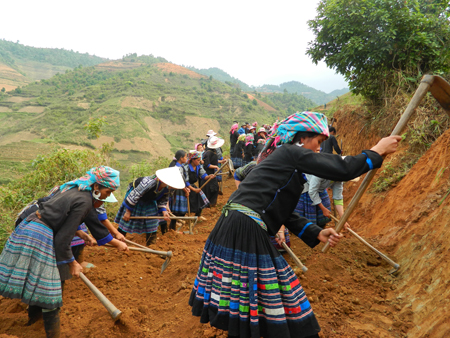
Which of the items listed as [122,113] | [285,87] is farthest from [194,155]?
[285,87]

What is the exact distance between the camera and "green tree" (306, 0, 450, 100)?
6.71 metres

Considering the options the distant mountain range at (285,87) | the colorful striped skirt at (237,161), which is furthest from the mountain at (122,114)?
the distant mountain range at (285,87)

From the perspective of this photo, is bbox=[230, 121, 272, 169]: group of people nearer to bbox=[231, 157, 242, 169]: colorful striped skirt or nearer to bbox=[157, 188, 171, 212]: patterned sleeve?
bbox=[231, 157, 242, 169]: colorful striped skirt

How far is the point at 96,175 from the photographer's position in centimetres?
268

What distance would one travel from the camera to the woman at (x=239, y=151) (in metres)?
9.94

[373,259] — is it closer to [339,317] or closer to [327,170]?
[339,317]

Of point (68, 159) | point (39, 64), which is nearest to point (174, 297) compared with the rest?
point (68, 159)

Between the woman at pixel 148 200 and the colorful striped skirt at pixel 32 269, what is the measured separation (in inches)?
76.7

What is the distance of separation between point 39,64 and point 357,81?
10044 cm

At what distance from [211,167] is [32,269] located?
603cm

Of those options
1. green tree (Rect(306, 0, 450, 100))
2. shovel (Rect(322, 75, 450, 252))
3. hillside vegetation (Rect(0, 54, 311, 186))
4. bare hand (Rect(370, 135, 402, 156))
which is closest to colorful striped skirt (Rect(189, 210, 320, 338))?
shovel (Rect(322, 75, 450, 252))

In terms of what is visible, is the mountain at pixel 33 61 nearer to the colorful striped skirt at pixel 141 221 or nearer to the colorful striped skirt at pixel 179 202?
the colorful striped skirt at pixel 179 202

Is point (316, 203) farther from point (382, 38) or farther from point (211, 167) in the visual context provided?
point (382, 38)

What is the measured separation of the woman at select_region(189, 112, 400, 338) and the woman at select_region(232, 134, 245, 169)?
Answer: 26.3ft
